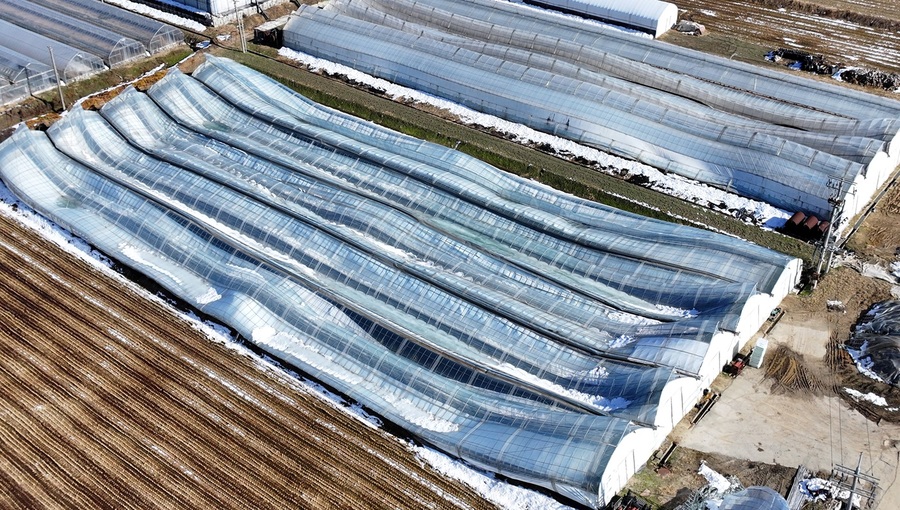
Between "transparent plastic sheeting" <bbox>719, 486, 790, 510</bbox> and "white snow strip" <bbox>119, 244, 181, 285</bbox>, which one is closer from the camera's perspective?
"transparent plastic sheeting" <bbox>719, 486, 790, 510</bbox>

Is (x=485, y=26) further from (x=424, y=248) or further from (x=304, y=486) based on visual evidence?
(x=304, y=486)

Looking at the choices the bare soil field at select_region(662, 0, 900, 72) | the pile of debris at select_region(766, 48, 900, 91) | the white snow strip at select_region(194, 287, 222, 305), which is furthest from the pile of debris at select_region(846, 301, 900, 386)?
the bare soil field at select_region(662, 0, 900, 72)

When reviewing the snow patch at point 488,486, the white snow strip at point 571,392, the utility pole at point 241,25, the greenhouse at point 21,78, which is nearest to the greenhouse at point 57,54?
the greenhouse at point 21,78

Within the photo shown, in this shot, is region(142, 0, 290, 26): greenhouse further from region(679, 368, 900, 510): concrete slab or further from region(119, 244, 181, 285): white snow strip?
region(679, 368, 900, 510): concrete slab

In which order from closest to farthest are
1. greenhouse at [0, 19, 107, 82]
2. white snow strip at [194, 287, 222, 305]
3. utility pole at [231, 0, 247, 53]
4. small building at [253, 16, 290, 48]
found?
white snow strip at [194, 287, 222, 305], greenhouse at [0, 19, 107, 82], utility pole at [231, 0, 247, 53], small building at [253, 16, 290, 48]

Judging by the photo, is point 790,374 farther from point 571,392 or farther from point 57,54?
point 57,54

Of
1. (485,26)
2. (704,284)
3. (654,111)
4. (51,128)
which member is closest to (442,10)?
(485,26)
